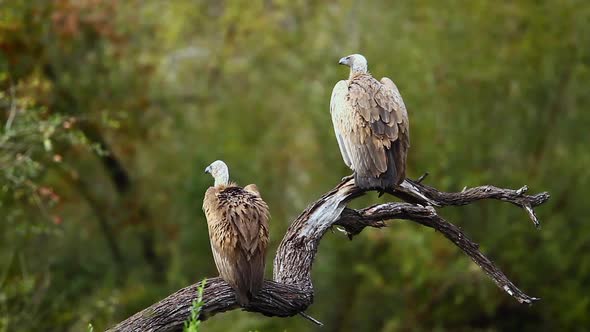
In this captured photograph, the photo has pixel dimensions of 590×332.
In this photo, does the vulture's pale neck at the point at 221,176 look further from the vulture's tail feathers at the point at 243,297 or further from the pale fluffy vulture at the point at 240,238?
the vulture's tail feathers at the point at 243,297

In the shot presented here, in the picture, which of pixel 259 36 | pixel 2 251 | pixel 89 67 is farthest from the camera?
pixel 259 36

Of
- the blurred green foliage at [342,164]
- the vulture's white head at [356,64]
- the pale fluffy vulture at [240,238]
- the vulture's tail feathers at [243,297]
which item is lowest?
the vulture's tail feathers at [243,297]

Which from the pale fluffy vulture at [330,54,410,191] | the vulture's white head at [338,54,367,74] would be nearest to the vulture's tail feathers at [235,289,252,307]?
the pale fluffy vulture at [330,54,410,191]

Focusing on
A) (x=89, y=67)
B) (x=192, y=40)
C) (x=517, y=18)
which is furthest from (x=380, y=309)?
(x=192, y=40)

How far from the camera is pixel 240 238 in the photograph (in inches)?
221

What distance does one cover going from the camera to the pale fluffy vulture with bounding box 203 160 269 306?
552 centimetres

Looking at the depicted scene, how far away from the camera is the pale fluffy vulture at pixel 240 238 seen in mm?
5523

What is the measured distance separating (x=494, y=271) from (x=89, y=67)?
1104 cm

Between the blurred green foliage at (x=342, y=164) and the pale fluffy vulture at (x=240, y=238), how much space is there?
7788 mm

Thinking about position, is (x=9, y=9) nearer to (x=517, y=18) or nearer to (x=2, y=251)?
(x=2, y=251)

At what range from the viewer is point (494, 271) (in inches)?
263

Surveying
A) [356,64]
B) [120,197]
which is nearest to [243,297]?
[356,64]

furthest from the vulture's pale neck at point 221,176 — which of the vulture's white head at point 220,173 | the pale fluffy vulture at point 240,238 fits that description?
the pale fluffy vulture at point 240,238

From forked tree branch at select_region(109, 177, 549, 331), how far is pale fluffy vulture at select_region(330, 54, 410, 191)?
189 mm
